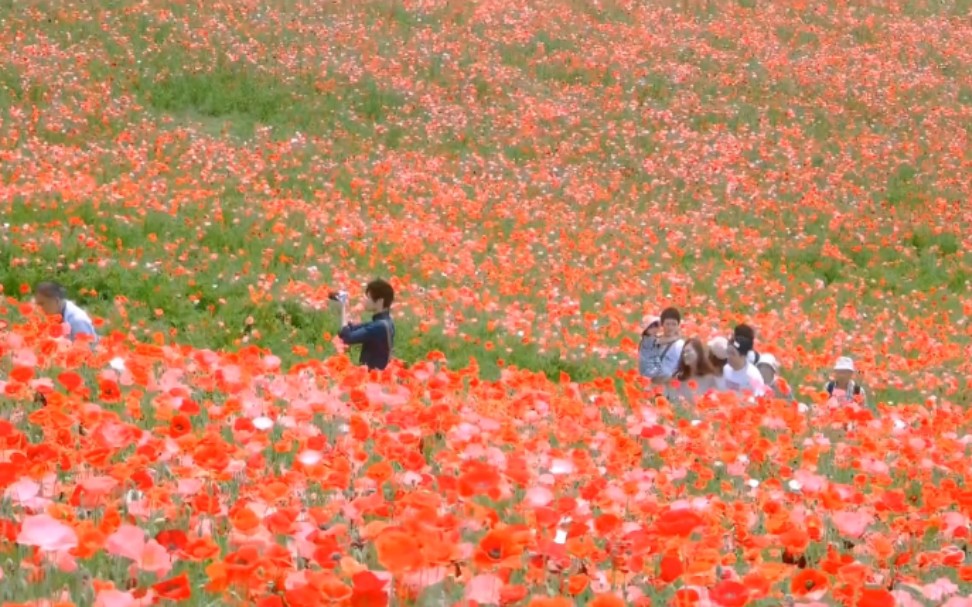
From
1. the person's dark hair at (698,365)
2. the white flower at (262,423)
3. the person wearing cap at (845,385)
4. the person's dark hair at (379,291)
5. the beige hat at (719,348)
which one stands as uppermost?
the white flower at (262,423)

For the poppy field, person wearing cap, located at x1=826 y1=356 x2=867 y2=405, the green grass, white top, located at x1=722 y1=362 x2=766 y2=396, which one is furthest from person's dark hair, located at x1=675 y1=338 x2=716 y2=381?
the green grass

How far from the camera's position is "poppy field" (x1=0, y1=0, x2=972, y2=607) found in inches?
115

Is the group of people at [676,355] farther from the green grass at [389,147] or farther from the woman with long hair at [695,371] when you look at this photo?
the green grass at [389,147]

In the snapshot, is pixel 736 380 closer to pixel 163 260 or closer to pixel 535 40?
pixel 163 260

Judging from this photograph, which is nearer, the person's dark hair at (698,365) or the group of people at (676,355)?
the group of people at (676,355)

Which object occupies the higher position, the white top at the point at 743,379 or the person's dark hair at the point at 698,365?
the person's dark hair at the point at 698,365

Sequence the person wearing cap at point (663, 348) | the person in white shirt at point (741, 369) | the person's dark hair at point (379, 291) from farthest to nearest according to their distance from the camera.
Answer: the person wearing cap at point (663, 348)
the person in white shirt at point (741, 369)
the person's dark hair at point (379, 291)

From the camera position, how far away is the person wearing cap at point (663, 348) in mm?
9648

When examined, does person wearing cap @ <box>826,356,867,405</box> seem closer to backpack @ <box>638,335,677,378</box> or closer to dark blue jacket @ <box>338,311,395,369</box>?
backpack @ <box>638,335,677,378</box>

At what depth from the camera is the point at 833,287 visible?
763 inches

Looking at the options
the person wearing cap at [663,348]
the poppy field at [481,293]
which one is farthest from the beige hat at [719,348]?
the poppy field at [481,293]

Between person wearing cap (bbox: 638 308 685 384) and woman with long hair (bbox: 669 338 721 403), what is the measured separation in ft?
0.32

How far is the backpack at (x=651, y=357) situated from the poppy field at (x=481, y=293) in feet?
1.80

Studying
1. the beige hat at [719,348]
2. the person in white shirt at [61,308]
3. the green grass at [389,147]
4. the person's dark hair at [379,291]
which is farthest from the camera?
the green grass at [389,147]
